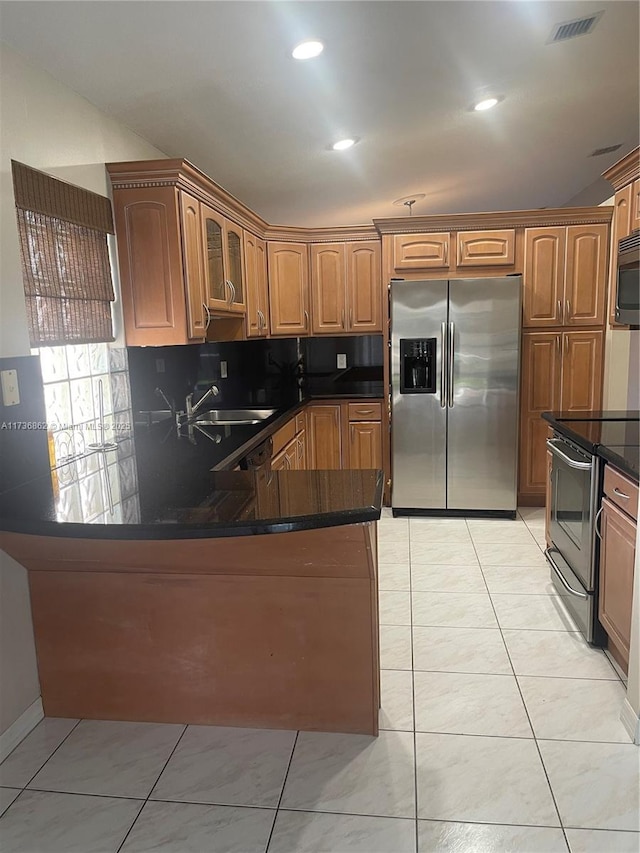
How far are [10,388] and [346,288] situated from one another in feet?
10.6

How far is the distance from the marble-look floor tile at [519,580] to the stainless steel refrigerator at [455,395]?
0.94m

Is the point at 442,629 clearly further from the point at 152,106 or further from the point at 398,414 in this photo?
the point at 152,106

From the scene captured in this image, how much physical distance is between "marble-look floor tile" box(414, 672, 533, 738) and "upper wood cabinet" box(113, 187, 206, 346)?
195cm

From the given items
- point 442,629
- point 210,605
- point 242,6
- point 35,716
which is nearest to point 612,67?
point 242,6

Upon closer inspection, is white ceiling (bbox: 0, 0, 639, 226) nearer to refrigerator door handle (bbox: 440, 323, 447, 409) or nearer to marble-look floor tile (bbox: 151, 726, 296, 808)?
refrigerator door handle (bbox: 440, 323, 447, 409)

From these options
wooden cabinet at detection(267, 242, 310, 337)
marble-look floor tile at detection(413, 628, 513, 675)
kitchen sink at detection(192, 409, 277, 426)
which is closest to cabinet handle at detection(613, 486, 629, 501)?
marble-look floor tile at detection(413, 628, 513, 675)

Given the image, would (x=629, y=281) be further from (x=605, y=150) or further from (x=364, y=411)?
(x=364, y=411)

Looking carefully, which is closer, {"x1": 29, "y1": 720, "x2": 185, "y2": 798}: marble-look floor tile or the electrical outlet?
{"x1": 29, "y1": 720, "x2": 185, "y2": 798}: marble-look floor tile

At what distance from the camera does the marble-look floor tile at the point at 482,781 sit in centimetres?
170

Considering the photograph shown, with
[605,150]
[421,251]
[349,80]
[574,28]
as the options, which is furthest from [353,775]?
[605,150]

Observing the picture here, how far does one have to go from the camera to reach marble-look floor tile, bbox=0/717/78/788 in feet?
6.26

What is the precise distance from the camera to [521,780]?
5.96ft

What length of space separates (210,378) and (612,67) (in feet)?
9.37

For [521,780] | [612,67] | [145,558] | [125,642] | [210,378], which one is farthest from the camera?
[210,378]
